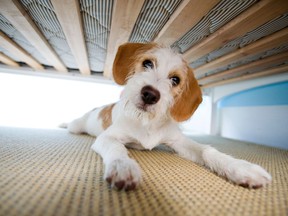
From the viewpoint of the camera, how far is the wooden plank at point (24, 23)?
64.7 inches

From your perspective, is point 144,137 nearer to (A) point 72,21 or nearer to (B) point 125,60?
(B) point 125,60

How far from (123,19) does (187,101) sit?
936 mm

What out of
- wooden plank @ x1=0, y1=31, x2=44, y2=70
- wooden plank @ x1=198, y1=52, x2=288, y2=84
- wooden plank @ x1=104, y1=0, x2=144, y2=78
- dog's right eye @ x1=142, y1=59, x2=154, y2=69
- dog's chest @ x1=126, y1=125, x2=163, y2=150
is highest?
wooden plank @ x1=198, y1=52, x2=288, y2=84

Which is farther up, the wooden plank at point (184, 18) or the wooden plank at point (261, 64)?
the wooden plank at point (261, 64)

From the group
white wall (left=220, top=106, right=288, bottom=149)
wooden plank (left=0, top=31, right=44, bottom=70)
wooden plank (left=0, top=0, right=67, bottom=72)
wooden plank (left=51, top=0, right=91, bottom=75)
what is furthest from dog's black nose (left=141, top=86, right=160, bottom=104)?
white wall (left=220, top=106, right=288, bottom=149)

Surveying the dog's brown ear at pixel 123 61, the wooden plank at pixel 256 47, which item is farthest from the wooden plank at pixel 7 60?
the wooden plank at pixel 256 47

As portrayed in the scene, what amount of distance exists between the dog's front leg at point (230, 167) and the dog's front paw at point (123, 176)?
0.46 meters

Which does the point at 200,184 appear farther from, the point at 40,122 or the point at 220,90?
the point at 40,122

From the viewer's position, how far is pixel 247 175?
0.87 meters

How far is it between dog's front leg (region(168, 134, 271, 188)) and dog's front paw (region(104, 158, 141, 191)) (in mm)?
462

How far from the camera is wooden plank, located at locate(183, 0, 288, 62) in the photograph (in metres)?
1.37

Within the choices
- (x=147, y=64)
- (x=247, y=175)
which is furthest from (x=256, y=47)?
(x=247, y=175)

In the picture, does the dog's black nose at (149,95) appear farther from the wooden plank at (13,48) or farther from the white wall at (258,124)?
the white wall at (258,124)

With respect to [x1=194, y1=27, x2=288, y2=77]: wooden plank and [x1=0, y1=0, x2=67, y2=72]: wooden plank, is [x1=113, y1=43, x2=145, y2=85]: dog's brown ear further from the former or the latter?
[x1=194, y1=27, x2=288, y2=77]: wooden plank
